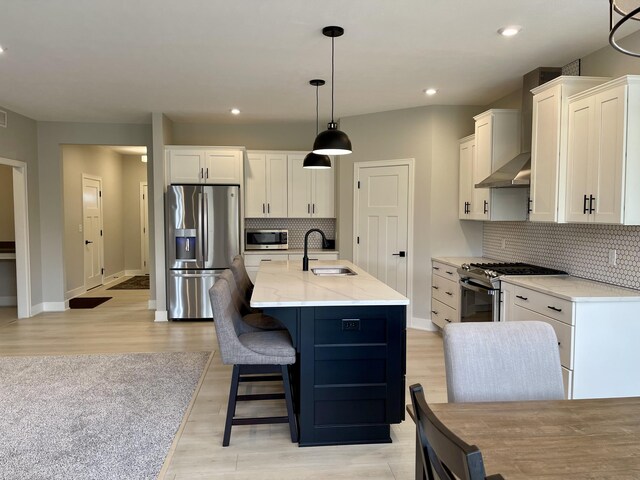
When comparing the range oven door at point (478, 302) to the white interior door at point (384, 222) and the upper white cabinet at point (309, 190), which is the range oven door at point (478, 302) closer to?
the white interior door at point (384, 222)

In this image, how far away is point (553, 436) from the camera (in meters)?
1.25

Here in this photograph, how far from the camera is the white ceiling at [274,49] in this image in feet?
8.96

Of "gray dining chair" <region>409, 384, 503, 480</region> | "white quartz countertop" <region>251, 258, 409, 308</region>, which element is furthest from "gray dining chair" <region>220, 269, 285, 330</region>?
"gray dining chair" <region>409, 384, 503, 480</region>

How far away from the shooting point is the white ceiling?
8.96 ft

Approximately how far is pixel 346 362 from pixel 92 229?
6926 mm

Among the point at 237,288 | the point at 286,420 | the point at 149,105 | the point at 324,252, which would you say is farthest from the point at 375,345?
the point at 149,105

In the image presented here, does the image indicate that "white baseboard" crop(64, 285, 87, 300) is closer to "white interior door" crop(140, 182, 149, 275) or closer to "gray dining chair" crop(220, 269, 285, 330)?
"white interior door" crop(140, 182, 149, 275)

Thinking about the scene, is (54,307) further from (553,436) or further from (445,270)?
(553,436)

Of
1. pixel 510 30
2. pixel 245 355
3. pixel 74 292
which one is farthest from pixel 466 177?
pixel 74 292

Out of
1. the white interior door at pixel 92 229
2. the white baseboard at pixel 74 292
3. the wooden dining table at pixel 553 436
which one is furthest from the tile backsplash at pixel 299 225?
the wooden dining table at pixel 553 436

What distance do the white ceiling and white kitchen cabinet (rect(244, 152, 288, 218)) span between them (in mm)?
973

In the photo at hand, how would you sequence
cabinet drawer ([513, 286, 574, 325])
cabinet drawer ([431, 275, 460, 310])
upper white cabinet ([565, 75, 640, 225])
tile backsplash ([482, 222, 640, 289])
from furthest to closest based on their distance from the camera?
cabinet drawer ([431, 275, 460, 310])
tile backsplash ([482, 222, 640, 289])
cabinet drawer ([513, 286, 574, 325])
upper white cabinet ([565, 75, 640, 225])

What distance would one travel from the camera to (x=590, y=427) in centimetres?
130

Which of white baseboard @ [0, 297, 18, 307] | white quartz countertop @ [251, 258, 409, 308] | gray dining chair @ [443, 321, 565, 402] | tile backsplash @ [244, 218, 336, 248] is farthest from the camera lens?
white baseboard @ [0, 297, 18, 307]
